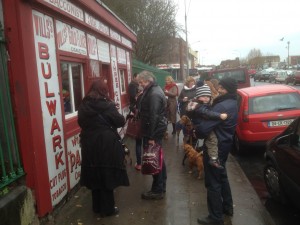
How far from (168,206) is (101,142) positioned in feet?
4.65

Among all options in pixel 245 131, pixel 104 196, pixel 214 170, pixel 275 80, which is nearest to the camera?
pixel 214 170

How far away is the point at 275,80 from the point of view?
41.9 metres

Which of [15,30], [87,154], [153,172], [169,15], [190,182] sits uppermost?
[169,15]

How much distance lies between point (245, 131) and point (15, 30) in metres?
5.37

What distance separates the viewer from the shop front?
3.95 m

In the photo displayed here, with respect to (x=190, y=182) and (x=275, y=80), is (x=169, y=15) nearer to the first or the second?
(x=275, y=80)

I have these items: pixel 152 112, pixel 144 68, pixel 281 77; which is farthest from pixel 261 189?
pixel 281 77

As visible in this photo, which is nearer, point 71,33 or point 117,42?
point 71,33

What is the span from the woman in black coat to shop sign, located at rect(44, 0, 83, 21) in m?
1.42

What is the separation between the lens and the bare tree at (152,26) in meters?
32.3

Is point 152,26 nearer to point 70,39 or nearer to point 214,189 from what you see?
point 70,39

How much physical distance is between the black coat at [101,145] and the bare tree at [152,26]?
89.7 ft

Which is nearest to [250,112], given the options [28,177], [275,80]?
[28,177]

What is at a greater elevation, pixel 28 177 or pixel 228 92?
pixel 228 92
